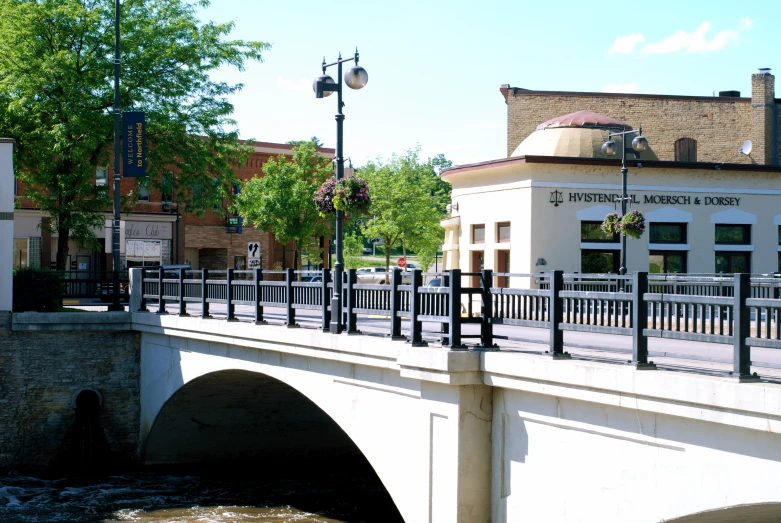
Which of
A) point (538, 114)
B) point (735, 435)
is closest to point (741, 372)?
point (735, 435)

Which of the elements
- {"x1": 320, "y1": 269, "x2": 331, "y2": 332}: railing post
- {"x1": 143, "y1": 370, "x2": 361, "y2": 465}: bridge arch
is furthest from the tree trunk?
{"x1": 320, "y1": 269, "x2": 331, "y2": 332}: railing post

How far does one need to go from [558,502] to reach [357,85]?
6905 millimetres

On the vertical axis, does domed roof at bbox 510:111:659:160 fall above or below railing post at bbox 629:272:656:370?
above

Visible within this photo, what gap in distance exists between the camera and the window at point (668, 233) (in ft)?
103

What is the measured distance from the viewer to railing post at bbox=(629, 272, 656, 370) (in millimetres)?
8203

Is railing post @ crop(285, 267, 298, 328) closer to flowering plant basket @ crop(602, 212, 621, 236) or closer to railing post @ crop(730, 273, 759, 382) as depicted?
railing post @ crop(730, 273, 759, 382)

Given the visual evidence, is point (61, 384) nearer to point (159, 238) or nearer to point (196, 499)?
point (196, 499)

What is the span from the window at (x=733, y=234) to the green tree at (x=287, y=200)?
22.3 meters

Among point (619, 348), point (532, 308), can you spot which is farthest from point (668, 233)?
point (619, 348)

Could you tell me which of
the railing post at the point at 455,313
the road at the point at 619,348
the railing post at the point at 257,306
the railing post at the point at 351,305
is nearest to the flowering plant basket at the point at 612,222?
the road at the point at 619,348

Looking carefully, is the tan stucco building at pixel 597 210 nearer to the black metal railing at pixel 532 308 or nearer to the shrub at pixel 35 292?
the black metal railing at pixel 532 308

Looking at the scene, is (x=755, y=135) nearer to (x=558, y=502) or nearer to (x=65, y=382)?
(x=65, y=382)

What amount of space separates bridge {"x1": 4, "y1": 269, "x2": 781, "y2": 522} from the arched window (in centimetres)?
3012

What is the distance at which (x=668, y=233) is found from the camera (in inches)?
1245
